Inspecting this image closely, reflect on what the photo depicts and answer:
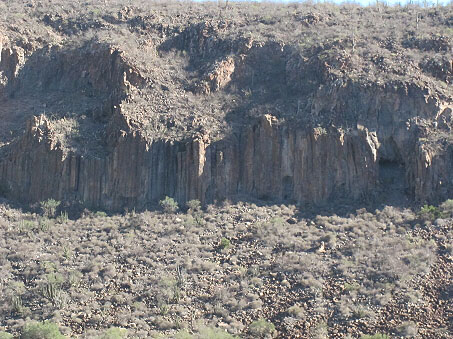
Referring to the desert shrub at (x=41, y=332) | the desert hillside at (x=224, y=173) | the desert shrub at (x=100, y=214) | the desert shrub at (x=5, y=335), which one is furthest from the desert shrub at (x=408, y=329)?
the desert shrub at (x=100, y=214)

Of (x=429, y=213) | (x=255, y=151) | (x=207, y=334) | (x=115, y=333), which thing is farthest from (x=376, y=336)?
(x=255, y=151)

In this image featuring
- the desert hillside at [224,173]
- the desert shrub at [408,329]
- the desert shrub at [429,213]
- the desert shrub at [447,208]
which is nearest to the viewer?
the desert shrub at [408,329]

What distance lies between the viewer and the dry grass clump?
71.7 feet

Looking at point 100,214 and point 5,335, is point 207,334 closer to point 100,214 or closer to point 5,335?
point 5,335

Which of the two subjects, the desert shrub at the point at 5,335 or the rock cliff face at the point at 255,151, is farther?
the rock cliff face at the point at 255,151

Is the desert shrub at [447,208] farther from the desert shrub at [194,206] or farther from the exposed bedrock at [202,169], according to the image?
the desert shrub at [194,206]

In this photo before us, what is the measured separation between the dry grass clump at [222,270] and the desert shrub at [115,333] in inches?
12.5

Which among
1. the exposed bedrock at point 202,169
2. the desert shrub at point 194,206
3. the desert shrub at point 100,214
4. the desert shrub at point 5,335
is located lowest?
the desert shrub at point 5,335

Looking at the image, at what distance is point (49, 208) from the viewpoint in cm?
2806

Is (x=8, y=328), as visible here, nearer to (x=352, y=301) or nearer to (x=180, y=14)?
(x=352, y=301)

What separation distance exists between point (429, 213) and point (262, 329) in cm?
922

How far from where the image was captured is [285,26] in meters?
37.8

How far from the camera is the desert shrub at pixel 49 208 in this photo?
27.9m

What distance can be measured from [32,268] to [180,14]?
2034 centimetres
